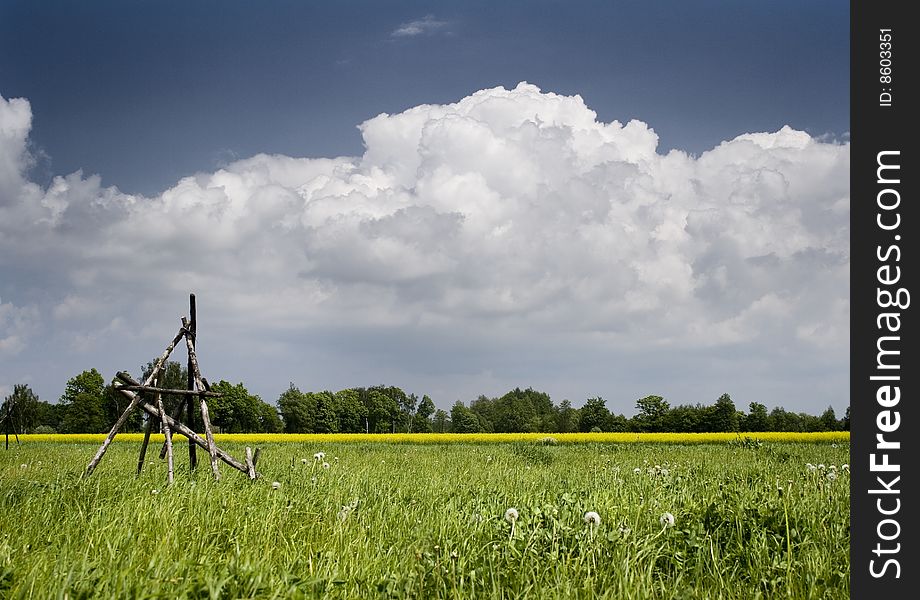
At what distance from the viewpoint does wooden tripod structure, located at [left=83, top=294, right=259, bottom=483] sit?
10.1 m

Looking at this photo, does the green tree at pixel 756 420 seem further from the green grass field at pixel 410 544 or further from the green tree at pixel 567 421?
the green grass field at pixel 410 544

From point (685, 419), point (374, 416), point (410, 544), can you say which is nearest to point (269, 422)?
point (374, 416)

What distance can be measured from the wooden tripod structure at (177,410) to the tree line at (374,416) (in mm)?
45705

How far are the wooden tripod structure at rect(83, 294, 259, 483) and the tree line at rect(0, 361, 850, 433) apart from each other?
4571 centimetres

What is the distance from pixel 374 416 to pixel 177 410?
110187 mm

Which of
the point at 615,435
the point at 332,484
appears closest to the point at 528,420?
the point at 615,435

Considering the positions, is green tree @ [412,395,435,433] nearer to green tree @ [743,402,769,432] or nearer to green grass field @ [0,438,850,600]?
green tree @ [743,402,769,432]

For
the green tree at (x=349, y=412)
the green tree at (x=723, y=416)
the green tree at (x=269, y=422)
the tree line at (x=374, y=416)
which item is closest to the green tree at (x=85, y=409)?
the tree line at (x=374, y=416)

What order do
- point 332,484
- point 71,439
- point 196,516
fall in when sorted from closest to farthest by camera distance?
1. point 196,516
2. point 332,484
3. point 71,439

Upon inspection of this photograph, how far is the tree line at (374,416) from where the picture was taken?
79750mm

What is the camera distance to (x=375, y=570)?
16.6 feet

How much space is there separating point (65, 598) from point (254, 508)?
11.2 ft
